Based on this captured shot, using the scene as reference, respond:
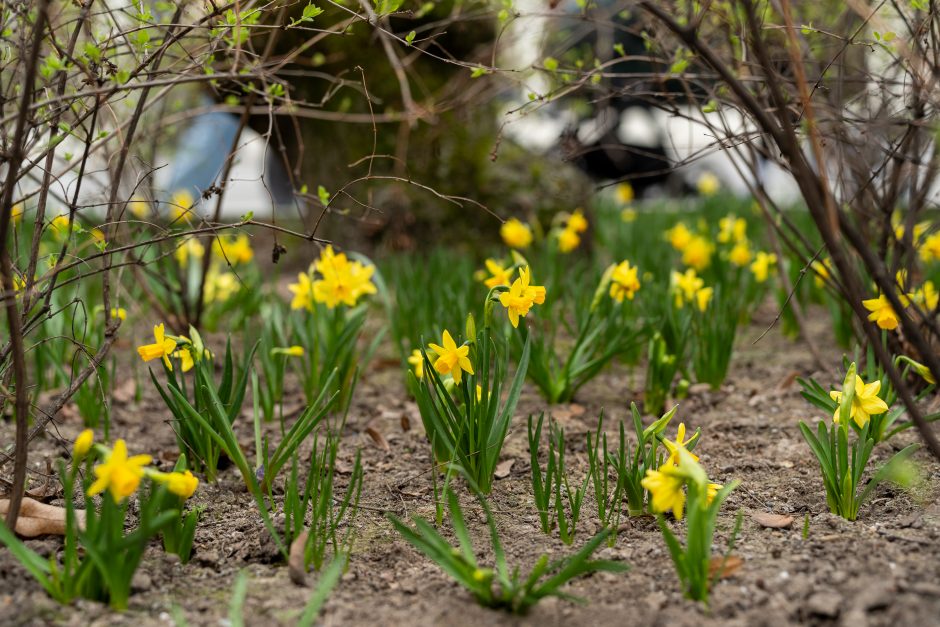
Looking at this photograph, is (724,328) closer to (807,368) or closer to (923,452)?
(807,368)

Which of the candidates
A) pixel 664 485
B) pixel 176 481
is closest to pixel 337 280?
pixel 176 481

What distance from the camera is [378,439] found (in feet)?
8.90

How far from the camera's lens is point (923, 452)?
2316 mm

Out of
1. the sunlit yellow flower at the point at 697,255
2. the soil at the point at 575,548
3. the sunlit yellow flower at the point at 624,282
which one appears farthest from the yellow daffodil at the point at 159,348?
the sunlit yellow flower at the point at 697,255

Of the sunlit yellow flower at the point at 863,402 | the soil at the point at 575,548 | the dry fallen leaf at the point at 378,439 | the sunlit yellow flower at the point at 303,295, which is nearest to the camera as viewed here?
the soil at the point at 575,548

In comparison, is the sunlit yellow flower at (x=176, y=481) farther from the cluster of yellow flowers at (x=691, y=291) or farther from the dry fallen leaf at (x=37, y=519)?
the cluster of yellow flowers at (x=691, y=291)

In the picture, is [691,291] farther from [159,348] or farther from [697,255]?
[159,348]

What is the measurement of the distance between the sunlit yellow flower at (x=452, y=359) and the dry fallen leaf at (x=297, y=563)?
20.3 inches

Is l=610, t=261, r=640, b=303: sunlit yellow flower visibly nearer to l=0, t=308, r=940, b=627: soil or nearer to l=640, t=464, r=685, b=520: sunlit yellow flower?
l=0, t=308, r=940, b=627: soil

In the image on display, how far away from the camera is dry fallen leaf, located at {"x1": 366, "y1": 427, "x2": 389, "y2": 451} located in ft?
8.82

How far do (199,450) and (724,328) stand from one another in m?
1.89

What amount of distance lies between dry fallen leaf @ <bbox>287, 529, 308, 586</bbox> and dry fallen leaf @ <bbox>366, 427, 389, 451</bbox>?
917 millimetres

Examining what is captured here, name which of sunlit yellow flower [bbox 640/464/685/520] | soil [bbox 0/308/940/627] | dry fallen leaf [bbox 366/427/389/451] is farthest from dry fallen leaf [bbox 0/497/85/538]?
sunlit yellow flower [bbox 640/464/685/520]

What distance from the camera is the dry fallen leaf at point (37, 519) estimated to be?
6.00 ft
